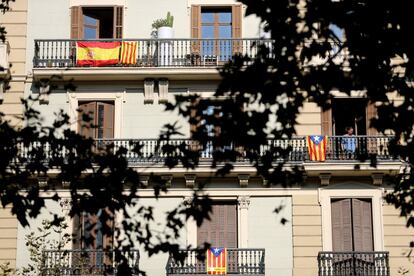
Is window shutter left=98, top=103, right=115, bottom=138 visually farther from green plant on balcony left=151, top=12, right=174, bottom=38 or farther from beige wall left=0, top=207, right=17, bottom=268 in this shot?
beige wall left=0, top=207, right=17, bottom=268

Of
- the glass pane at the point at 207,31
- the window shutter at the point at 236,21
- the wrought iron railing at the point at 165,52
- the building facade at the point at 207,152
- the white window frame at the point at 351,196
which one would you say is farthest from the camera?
the glass pane at the point at 207,31

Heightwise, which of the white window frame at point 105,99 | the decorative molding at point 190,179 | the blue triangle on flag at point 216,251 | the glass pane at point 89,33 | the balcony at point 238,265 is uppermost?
the glass pane at point 89,33

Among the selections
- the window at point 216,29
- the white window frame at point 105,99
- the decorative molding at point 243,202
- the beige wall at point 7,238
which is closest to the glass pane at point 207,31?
the window at point 216,29

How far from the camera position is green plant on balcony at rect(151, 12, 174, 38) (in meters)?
28.9

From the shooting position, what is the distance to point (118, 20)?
2916 centimetres

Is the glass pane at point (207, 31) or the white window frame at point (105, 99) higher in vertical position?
the glass pane at point (207, 31)

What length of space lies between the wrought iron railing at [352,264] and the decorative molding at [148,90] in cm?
663

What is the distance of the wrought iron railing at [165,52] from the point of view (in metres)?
28.4

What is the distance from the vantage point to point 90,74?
28031mm

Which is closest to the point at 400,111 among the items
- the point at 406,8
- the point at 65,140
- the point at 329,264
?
the point at 406,8

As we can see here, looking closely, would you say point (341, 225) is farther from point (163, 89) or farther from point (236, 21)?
point (236, 21)

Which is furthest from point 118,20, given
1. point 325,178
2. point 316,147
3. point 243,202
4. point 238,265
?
point 238,265

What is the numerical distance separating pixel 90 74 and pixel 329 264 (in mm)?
8683

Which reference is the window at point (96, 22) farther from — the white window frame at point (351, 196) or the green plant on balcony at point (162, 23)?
the white window frame at point (351, 196)
